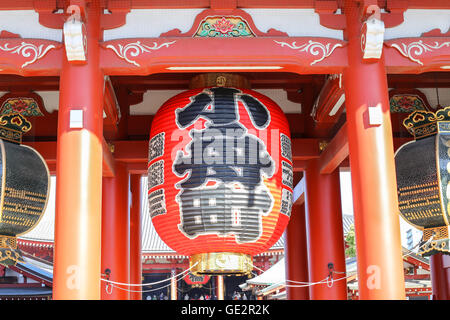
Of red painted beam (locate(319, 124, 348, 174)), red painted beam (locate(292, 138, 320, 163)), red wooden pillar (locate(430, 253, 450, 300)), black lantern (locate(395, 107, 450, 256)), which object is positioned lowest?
red wooden pillar (locate(430, 253, 450, 300))

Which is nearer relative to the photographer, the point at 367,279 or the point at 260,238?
the point at 367,279

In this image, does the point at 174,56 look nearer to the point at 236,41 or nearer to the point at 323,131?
the point at 236,41

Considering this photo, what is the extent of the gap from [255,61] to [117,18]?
1332mm

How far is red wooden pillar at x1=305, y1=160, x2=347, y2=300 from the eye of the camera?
786 centimetres

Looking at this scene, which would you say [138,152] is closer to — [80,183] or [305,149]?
[305,149]

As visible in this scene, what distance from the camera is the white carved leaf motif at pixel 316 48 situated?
220 inches

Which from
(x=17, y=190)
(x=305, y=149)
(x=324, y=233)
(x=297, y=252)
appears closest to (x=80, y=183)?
(x=17, y=190)

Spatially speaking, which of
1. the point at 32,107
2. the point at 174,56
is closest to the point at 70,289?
the point at 174,56

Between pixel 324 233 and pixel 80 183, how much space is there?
3.82 metres

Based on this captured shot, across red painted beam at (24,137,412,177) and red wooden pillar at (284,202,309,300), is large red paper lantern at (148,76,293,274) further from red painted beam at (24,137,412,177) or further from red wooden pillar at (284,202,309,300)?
red wooden pillar at (284,202,309,300)

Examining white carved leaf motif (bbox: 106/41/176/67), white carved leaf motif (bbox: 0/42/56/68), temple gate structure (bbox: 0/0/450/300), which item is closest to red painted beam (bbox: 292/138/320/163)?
temple gate structure (bbox: 0/0/450/300)

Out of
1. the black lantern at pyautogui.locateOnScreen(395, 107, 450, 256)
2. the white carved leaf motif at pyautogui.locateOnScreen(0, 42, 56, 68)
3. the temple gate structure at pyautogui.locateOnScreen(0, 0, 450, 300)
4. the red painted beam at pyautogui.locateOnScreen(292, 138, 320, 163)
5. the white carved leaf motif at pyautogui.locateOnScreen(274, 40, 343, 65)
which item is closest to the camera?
the temple gate structure at pyautogui.locateOnScreen(0, 0, 450, 300)

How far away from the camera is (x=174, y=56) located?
218 inches

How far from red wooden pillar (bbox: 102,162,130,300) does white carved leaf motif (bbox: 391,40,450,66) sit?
3992 millimetres
